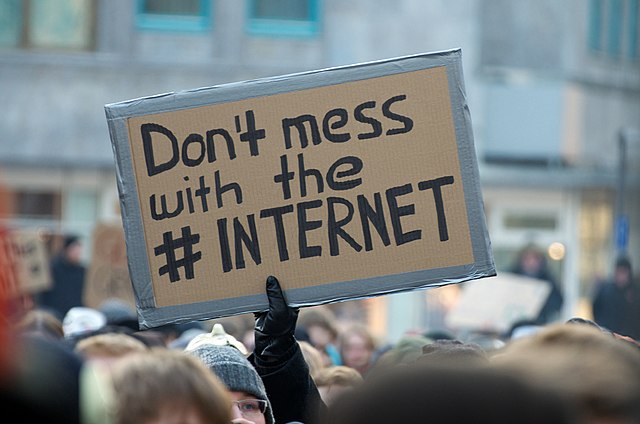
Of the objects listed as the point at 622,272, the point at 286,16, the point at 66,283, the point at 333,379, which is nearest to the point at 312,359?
the point at 333,379

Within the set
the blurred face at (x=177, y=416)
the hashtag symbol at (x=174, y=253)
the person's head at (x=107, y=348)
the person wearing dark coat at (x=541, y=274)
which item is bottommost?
the person wearing dark coat at (x=541, y=274)

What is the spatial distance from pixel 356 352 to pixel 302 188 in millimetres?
4653

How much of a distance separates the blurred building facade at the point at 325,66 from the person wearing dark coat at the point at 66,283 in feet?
17.5

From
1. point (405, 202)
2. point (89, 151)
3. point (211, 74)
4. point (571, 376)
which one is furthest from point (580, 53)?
point (571, 376)

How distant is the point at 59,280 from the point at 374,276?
1058cm

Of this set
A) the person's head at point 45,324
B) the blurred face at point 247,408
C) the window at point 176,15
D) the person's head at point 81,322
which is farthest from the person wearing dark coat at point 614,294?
the blurred face at point 247,408

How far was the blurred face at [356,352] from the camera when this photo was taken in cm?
945

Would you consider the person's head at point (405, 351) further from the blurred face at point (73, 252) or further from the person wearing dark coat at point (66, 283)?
the blurred face at point (73, 252)

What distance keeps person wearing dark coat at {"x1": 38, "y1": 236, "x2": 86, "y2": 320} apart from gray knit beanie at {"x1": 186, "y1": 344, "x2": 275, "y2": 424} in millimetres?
9812

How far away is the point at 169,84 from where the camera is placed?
70.7 feet

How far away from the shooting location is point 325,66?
2159cm

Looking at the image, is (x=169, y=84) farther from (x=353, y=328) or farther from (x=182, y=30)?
(x=353, y=328)

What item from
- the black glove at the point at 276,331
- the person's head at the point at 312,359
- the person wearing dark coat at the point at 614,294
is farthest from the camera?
the person wearing dark coat at the point at 614,294

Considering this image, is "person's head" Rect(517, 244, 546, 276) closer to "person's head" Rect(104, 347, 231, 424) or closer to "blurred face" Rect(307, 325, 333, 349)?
"blurred face" Rect(307, 325, 333, 349)
